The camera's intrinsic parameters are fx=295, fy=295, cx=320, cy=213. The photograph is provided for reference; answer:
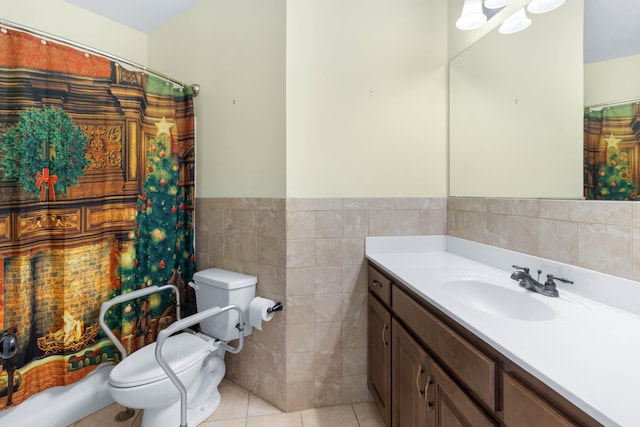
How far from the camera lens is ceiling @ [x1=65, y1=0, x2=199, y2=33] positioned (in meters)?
1.94

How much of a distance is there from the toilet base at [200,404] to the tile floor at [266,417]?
0.05m

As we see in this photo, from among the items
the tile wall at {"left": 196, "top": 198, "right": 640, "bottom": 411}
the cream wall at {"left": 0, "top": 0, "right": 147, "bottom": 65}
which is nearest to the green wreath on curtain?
the tile wall at {"left": 196, "top": 198, "right": 640, "bottom": 411}

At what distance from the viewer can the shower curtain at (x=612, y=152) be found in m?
0.92

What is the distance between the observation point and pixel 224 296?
5.45ft

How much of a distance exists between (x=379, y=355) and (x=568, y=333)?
957mm

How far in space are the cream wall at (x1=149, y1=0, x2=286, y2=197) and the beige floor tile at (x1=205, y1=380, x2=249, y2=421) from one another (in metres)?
1.23

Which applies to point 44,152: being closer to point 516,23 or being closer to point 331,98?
point 331,98

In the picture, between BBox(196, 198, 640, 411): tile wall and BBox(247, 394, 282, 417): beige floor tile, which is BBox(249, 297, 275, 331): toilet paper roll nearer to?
BBox(196, 198, 640, 411): tile wall

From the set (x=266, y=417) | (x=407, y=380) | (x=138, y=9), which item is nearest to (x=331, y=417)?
(x=266, y=417)

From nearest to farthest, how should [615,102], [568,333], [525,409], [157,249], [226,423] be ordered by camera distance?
1. [525,409]
2. [568,333]
3. [615,102]
4. [226,423]
5. [157,249]

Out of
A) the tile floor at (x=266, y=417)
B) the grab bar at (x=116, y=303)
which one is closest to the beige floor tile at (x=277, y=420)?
the tile floor at (x=266, y=417)

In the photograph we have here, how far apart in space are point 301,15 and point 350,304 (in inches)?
64.7

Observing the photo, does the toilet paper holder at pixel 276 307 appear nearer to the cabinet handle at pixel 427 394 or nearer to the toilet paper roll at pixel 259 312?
the toilet paper roll at pixel 259 312

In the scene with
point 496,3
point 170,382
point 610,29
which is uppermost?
point 496,3
